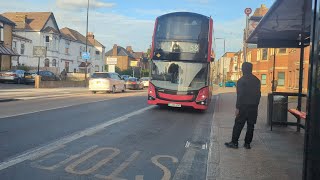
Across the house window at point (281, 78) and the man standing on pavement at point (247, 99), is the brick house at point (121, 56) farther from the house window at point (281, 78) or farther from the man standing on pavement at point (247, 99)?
the man standing on pavement at point (247, 99)

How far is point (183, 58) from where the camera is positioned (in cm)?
1664

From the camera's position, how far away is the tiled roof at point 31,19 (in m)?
57.6

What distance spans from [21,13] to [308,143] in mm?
63883

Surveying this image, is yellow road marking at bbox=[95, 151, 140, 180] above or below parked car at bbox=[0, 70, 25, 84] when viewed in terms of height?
below

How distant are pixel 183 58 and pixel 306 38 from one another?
5879mm

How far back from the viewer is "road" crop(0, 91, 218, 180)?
6.25 m

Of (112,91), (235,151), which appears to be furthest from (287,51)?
(235,151)

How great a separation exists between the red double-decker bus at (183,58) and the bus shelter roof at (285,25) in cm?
312

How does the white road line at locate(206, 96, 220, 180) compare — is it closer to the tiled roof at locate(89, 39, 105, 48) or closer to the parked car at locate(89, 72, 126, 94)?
the parked car at locate(89, 72, 126, 94)

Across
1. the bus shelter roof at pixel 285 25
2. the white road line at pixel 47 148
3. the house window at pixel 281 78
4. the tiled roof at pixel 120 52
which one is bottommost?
the white road line at pixel 47 148

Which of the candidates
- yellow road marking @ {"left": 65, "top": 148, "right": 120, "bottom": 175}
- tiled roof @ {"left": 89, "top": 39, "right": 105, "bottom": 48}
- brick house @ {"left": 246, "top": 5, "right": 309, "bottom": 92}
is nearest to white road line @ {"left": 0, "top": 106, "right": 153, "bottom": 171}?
yellow road marking @ {"left": 65, "top": 148, "right": 120, "bottom": 175}

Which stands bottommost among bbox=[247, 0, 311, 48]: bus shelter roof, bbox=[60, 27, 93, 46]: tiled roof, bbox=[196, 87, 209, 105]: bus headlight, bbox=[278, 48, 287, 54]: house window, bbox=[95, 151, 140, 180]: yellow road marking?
bbox=[95, 151, 140, 180]: yellow road marking

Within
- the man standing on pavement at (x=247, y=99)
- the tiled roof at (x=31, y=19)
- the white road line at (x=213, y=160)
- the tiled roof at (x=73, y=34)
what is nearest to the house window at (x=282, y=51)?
the tiled roof at (x=31, y=19)

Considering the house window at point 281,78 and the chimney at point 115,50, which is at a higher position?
the chimney at point 115,50
